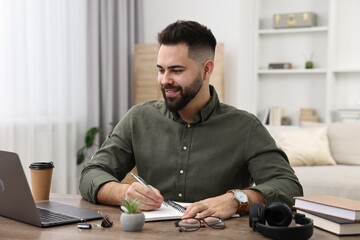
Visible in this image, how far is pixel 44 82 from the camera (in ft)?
14.2

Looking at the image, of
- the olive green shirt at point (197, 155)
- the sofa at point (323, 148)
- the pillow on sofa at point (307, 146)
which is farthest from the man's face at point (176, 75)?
the pillow on sofa at point (307, 146)

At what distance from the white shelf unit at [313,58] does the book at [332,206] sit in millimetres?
3677

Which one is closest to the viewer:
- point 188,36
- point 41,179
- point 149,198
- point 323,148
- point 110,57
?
point 149,198

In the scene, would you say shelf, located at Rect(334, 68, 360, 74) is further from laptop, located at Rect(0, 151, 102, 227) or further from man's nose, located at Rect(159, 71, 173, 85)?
laptop, located at Rect(0, 151, 102, 227)

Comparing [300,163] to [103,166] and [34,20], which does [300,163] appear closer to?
[34,20]

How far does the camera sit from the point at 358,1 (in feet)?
16.5

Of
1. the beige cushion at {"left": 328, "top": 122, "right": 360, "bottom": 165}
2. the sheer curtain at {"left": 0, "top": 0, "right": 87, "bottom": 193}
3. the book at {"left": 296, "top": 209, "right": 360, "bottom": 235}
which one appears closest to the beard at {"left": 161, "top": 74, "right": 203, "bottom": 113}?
the book at {"left": 296, "top": 209, "right": 360, "bottom": 235}

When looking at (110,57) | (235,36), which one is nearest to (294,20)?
(235,36)

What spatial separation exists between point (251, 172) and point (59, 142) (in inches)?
117

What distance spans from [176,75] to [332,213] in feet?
2.45

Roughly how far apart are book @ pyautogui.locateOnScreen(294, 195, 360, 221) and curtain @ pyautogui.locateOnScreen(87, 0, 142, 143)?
11.9ft

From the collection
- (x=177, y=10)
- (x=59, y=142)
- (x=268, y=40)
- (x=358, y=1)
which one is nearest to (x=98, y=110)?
(x=59, y=142)

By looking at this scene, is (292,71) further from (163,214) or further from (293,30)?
(163,214)

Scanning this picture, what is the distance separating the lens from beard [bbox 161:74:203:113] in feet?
6.18
